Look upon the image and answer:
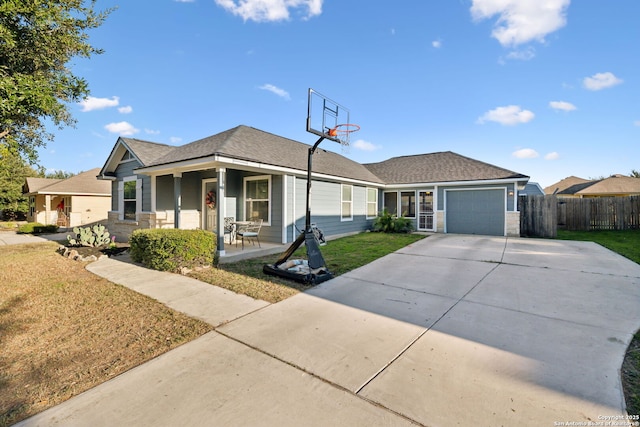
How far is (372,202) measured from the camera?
48.8ft

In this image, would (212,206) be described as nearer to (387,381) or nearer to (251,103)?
(251,103)

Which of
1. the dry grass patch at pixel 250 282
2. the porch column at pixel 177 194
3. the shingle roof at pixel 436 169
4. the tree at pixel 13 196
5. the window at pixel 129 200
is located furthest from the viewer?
the tree at pixel 13 196

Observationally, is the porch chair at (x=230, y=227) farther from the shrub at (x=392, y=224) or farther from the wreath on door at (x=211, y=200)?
the shrub at (x=392, y=224)

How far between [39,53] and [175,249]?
579 cm

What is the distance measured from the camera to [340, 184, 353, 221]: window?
12.6 m

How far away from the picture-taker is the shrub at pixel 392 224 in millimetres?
13344

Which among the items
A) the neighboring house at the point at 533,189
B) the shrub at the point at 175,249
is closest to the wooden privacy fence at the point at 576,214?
the neighboring house at the point at 533,189

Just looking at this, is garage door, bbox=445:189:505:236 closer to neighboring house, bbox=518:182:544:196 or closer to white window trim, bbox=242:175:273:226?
white window trim, bbox=242:175:273:226

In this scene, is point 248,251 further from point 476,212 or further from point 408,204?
point 476,212

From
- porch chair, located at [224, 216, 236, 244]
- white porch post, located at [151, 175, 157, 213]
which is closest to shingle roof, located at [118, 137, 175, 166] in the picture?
white porch post, located at [151, 175, 157, 213]

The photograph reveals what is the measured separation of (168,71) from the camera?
38.3 feet

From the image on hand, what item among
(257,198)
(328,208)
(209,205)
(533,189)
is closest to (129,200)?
(209,205)

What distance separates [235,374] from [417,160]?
16353 mm

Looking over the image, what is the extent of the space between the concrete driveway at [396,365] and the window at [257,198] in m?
5.84
